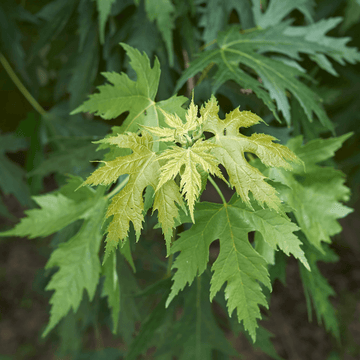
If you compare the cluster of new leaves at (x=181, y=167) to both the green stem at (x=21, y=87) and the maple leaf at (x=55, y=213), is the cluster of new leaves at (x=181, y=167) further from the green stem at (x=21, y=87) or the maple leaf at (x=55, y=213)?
the green stem at (x=21, y=87)

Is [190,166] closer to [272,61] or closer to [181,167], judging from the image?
[181,167]

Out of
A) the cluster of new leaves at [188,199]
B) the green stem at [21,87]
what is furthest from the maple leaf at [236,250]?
the green stem at [21,87]

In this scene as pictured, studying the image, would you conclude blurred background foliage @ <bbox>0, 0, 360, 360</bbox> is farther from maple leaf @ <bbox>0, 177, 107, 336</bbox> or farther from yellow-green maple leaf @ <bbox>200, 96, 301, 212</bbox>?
yellow-green maple leaf @ <bbox>200, 96, 301, 212</bbox>

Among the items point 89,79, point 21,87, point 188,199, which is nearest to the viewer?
point 188,199

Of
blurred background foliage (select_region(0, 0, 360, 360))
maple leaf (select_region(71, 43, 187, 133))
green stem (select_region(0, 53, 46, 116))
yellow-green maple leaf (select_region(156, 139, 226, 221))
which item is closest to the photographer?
yellow-green maple leaf (select_region(156, 139, 226, 221))

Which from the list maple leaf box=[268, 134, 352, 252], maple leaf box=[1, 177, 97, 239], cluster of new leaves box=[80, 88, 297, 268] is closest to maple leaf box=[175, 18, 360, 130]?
maple leaf box=[268, 134, 352, 252]

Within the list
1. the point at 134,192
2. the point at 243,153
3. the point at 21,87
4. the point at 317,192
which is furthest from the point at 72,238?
the point at 21,87

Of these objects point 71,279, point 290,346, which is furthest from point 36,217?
point 290,346
